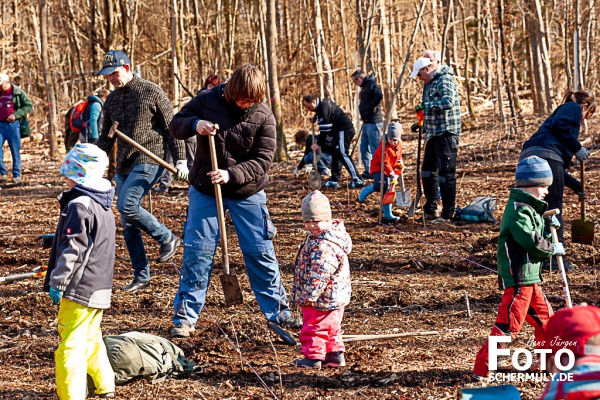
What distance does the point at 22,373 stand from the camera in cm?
513

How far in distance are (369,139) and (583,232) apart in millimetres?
6489

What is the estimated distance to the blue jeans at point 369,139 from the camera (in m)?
14.0

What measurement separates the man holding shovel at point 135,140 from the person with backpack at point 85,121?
6.13 meters

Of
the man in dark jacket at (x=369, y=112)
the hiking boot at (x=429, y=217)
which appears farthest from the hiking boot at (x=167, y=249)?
the man in dark jacket at (x=369, y=112)

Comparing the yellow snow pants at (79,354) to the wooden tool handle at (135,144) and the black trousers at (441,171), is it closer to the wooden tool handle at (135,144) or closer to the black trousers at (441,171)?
the wooden tool handle at (135,144)

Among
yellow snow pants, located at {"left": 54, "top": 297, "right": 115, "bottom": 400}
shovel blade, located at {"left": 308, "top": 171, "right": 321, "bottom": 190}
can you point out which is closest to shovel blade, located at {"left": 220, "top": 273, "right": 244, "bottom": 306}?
yellow snow pants, located at {"left": 54, "top": 297, "right": 115, "bottom": 400}

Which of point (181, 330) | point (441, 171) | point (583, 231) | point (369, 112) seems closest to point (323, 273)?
point (181, 330)

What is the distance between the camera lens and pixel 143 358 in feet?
16.1

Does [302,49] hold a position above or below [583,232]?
above

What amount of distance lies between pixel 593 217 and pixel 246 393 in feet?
21.4

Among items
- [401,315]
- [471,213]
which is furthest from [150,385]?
[471,213]

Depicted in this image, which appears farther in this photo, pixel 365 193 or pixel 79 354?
pixel 365 193

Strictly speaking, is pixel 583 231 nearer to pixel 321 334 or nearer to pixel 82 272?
pixel 321 334

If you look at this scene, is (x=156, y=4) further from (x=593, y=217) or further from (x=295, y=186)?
(x=593, y=217)
